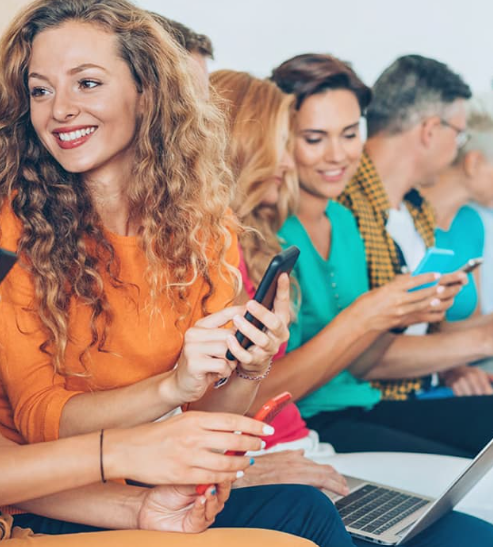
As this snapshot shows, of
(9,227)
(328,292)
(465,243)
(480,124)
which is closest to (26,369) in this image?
(9,227)

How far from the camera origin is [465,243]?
3.12m

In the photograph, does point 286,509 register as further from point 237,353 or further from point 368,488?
point 368,488

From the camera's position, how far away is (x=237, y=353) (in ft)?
4.10

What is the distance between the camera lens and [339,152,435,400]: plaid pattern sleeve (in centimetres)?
261

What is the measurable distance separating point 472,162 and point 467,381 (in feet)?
2.79

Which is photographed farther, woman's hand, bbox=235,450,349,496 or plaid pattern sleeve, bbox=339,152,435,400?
plaid pattern sleeve, bbox=339,152,435,400

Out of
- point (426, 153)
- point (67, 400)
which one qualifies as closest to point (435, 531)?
point (67, 400)

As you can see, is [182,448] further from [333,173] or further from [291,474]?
[333,173]

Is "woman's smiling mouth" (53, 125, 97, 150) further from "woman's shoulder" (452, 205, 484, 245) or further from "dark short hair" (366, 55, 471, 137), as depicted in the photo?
"woman's shoulder" (452, 205, 484, 245)

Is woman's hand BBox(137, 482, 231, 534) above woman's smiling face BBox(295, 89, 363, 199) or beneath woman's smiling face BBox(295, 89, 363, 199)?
beneath

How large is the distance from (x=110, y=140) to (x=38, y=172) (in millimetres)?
142

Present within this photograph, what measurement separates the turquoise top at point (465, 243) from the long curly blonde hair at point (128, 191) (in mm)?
1545

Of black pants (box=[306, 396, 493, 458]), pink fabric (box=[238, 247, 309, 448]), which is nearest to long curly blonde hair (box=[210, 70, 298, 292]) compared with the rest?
pink fabric (box=[238, 247, 309, 448])

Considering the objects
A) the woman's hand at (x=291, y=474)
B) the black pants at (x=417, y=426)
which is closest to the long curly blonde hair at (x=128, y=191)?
the woman's hand at (x=291, y=474)
